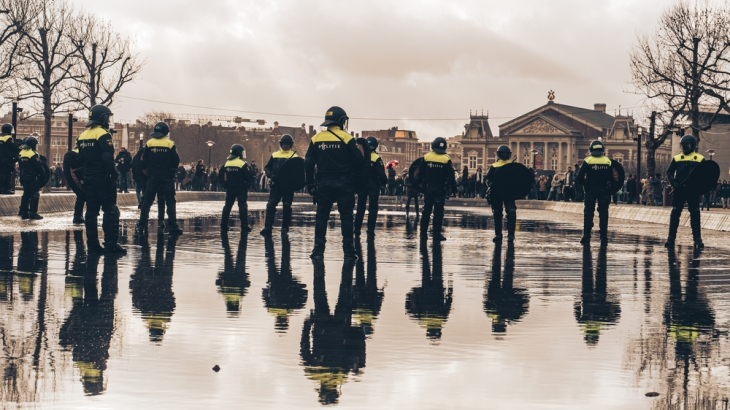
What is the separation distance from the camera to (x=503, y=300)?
8516 mm

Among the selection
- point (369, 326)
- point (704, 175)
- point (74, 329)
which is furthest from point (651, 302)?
point (704, 175)

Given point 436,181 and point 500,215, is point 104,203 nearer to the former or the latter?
point 436,181

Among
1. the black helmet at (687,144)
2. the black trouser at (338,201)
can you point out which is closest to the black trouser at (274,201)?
the black trouser at (338,201)

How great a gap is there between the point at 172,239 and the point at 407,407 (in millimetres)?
11045

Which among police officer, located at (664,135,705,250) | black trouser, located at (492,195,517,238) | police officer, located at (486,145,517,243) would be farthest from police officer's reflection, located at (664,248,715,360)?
police officer, located at (486,145,517,243)

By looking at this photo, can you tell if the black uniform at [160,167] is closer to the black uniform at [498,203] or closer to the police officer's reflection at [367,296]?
the black uniform at [498,203]

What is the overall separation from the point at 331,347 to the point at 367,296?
2.56m

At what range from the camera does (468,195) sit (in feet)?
163

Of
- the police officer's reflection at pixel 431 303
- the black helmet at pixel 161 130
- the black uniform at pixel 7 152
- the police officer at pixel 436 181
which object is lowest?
the police officer's reflection at pixel 431 303

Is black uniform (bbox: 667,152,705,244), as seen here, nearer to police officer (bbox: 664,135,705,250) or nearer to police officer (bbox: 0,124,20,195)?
police officer (bbox: 664,135,705,250)

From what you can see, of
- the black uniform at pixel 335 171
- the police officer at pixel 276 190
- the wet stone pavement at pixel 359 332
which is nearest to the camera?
the wet stone pavement at pixel 359 332

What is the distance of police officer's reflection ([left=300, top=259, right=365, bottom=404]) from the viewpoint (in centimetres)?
514

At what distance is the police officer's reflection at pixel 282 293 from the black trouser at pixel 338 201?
1.97ft

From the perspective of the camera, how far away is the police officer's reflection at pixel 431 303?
7.03 metres
